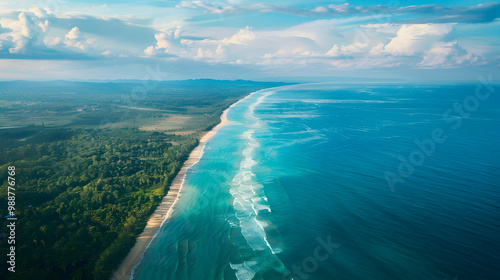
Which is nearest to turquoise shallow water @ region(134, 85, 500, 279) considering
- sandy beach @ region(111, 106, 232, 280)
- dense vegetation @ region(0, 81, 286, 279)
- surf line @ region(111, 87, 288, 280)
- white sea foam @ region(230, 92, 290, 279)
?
white sea foam @ region(230, 92, 290, 279)

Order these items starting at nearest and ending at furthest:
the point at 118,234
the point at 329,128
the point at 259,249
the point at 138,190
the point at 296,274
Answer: the point at 296,274
the point at 259,249
the point at 118,234
the point at 138,190
the point at 329,128

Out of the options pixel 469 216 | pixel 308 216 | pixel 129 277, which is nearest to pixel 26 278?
pixel 129 277

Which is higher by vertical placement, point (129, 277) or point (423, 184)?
point (423, 184)

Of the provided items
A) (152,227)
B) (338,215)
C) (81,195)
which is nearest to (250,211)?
(338,215)

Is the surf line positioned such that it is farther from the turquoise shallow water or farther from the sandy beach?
the turquoise shallow water

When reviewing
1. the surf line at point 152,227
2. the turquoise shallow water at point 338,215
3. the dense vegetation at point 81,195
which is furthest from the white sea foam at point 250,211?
the dense vegetation at point 81,195

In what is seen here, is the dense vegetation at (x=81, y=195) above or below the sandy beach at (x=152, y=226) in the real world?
above

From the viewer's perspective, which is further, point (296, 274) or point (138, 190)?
point (138, 190)

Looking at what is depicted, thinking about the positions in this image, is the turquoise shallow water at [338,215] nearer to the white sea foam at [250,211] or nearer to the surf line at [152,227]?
the white sea foam at [250,211]

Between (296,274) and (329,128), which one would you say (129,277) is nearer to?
(296,274)
